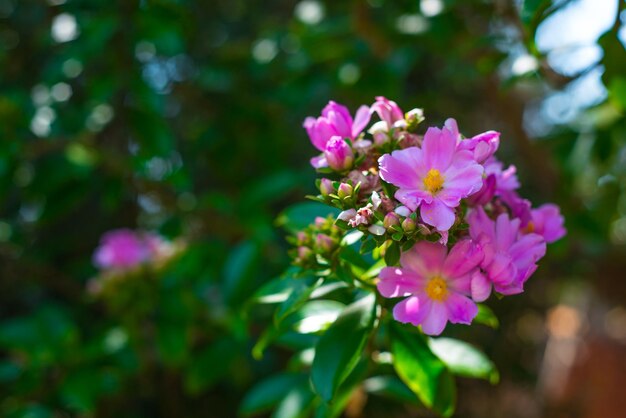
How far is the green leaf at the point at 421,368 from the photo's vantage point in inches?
46.5

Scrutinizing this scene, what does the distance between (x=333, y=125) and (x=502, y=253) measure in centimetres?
30

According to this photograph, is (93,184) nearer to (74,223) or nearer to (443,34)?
(74,223)

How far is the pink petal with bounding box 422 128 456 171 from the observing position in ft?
3.04

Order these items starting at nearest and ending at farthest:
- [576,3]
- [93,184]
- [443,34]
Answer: [576,3], [443,34], [93,184]

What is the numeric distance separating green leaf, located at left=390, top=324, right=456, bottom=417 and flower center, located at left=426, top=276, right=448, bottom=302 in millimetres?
258

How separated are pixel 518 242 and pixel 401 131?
23 centimetres

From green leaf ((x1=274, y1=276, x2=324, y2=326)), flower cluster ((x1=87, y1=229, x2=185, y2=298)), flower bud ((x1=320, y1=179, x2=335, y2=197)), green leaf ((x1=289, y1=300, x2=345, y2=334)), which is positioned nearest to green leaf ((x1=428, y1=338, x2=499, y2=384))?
green leaf ((x1=289, y1=300, x2=345, y2=334))

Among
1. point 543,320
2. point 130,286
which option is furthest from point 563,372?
point 130,286

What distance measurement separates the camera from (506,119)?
8.77 ft

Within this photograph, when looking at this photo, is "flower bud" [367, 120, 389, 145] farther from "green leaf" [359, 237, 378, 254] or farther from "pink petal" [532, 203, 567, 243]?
"pink petal" [532, 203, 567, 243]

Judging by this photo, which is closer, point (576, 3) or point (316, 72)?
point (576, 3)

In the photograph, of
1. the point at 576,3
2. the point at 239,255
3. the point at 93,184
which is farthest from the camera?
the point at 93,184

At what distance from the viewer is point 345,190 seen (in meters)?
0.95

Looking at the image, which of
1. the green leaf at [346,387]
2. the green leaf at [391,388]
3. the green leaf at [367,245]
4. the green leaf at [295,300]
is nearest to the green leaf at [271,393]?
the green leaf at [391,388]
